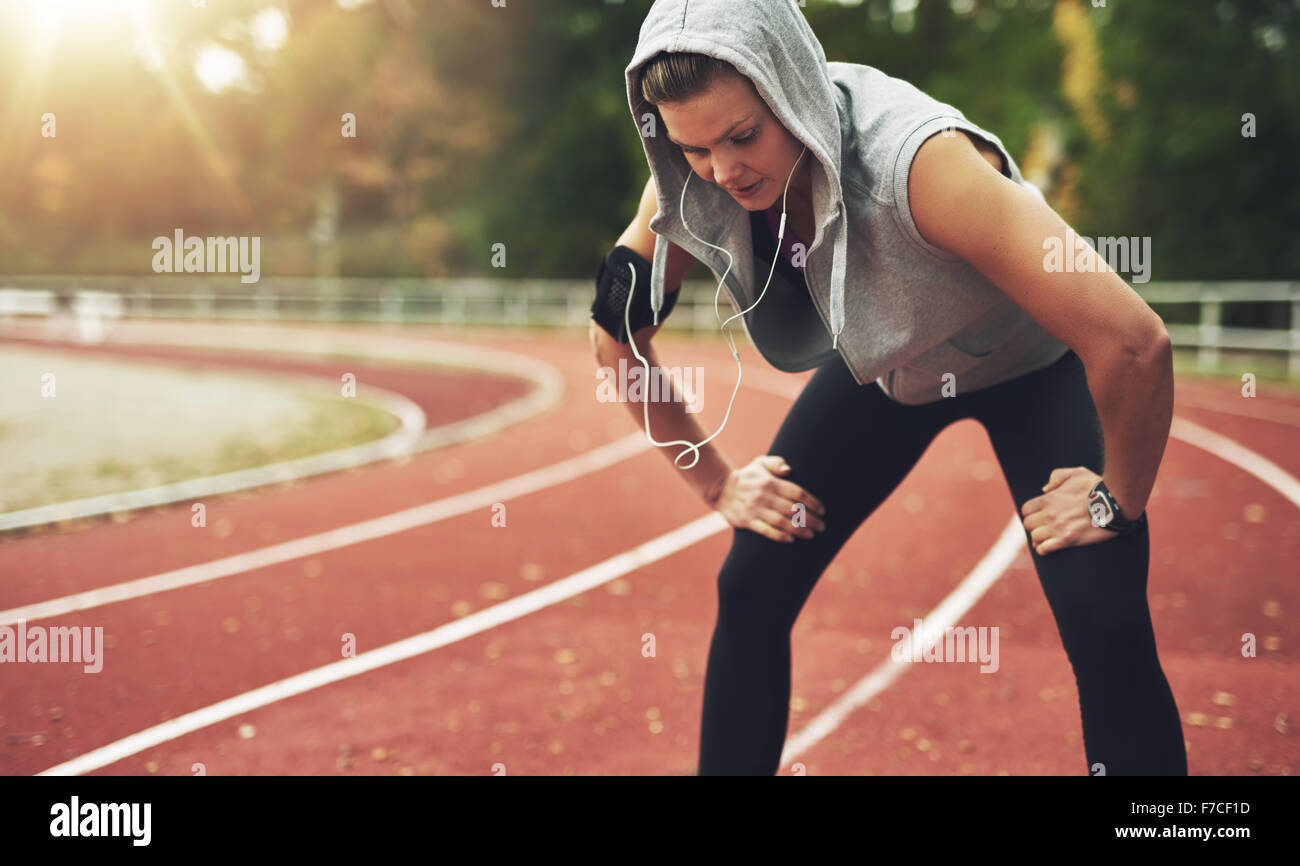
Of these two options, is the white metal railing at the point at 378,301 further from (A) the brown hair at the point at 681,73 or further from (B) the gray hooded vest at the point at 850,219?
(A) the brown hair at the point at 681,73

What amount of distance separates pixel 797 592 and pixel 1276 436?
915cm

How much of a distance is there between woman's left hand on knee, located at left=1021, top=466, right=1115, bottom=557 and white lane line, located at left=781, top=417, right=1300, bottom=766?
155 centimetres

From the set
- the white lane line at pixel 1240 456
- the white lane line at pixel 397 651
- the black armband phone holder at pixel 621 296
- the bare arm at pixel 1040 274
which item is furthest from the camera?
the white lane line at pixel 1240 456

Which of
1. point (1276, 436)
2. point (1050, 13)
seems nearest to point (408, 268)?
point (1050, 13)

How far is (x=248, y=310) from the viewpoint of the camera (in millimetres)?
33094

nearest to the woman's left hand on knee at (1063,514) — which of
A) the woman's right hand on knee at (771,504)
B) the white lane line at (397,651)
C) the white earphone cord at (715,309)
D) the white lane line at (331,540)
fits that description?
the woman's right hand on knee at (771,504)

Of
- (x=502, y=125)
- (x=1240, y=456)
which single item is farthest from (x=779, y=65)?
(x=502, y=125)

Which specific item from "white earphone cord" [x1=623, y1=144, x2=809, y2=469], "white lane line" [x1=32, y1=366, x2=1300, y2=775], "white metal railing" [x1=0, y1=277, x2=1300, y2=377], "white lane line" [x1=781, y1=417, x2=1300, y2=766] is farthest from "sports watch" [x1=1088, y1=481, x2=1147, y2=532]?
"white metal railing" [x1=0, y1=277, x2=1300, y2=377]

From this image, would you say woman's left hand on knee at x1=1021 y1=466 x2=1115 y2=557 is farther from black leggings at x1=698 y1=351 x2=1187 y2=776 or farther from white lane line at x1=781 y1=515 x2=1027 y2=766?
white lane line at x1=781 y1=515 x2=1027 y2=766

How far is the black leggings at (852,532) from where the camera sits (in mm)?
1996

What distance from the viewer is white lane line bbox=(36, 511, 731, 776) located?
3590 millimetres

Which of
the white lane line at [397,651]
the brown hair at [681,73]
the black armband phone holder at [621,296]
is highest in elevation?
the brown hair at [681,73]

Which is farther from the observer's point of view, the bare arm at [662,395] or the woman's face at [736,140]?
the bare arm at [662,395]

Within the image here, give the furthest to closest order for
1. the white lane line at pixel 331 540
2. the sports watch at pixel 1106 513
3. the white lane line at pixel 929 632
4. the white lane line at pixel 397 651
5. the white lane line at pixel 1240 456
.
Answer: the white lane line at pixel 1240 456
the white lane line at pixel 331 540
the white lane line at pixel 929 632
the white lane line at pixel 397 651
the sports watch at pixel 1106 513
